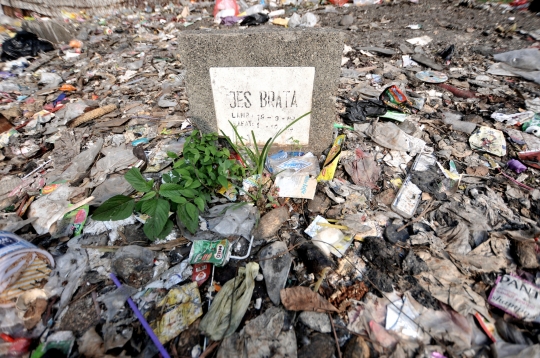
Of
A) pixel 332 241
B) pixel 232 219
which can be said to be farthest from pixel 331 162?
pixel 232 219

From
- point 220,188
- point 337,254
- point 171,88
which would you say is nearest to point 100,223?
point 220,188

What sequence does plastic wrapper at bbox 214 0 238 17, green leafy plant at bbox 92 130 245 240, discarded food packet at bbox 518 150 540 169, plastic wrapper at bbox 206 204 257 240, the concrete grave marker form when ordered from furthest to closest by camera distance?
plastic wrapper at bbox 214 0 238 17, discarded food packet at bbox 518 150 540 169, the concrete grave marker, plastic wrapper at bbox 206 204 257 240, green leafy plant at bbox 92 130 245 240

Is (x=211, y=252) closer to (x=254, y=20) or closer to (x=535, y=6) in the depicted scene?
(x=254, y=20)

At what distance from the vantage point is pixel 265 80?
208 centimetres

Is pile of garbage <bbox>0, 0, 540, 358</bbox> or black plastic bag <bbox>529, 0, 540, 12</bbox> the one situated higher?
black plastic bag <bbox>529, 0, 540, 12</bbox>

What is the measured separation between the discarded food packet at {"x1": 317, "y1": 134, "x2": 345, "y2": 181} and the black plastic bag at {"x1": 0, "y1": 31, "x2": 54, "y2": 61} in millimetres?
5885

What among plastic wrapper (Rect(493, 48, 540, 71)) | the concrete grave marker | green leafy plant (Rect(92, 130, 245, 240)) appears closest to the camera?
green leafy plant (Rect(92, 130, 245, 240))

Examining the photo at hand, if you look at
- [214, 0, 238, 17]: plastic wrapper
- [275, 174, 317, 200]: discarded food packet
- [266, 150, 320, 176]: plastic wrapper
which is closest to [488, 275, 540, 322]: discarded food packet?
[275, 174, 317, 200]: discarded food packet

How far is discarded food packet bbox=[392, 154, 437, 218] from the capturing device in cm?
191

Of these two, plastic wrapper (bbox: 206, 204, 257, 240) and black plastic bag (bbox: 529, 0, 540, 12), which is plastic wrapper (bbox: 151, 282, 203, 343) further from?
black plastic bag (bbox: 529, 0, 540, 12)

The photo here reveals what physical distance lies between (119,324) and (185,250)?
520mm

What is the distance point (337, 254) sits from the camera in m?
1.65

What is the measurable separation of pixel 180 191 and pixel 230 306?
2.42ft

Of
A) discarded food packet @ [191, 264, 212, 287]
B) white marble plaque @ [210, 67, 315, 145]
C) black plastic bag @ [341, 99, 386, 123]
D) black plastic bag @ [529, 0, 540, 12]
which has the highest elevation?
black plastic bag @ [529, 0, 540, 12]
